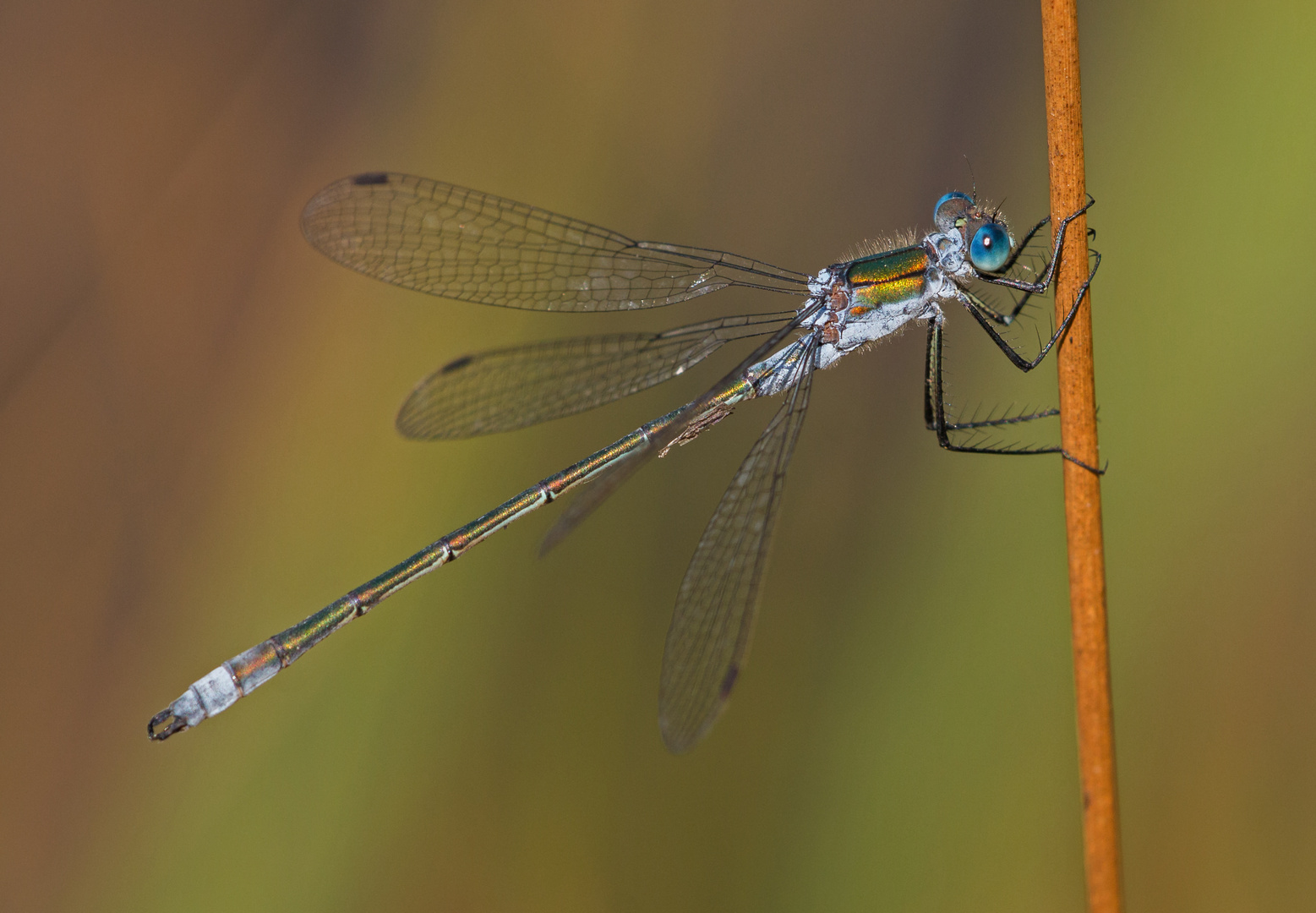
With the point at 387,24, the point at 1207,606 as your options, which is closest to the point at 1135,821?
the point at 1207,606

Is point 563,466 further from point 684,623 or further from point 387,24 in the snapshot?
point 387,24

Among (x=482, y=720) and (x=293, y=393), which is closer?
(x=482, y=720)

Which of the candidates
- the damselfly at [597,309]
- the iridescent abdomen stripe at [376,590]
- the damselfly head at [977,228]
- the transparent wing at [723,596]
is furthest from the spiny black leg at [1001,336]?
the iridescent abdomen stripe at [376,590]

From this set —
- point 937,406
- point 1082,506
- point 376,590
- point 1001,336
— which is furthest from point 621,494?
point 1082,506

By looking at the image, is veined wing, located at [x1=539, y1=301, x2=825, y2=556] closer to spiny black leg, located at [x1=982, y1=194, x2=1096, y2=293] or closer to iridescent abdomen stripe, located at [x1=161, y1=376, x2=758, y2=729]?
iridescent abdomen stripe, located at [x1=161, y1=376, x2=758, y2=729]

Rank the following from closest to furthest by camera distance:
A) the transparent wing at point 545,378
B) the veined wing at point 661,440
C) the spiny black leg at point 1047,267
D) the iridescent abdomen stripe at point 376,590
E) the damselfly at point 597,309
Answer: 1. the spiny black leg at point 1047,267
2. the veined wing at point 661,440
3. the iridescent abdomen stripe at point 376,590
4. the damselfly at point 597,309
5. the transparent wing at point 545,378

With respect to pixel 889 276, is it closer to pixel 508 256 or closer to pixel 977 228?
pixel 977 228

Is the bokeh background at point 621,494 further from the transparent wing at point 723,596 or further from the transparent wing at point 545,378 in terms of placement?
the transparent wing at point 723,596
